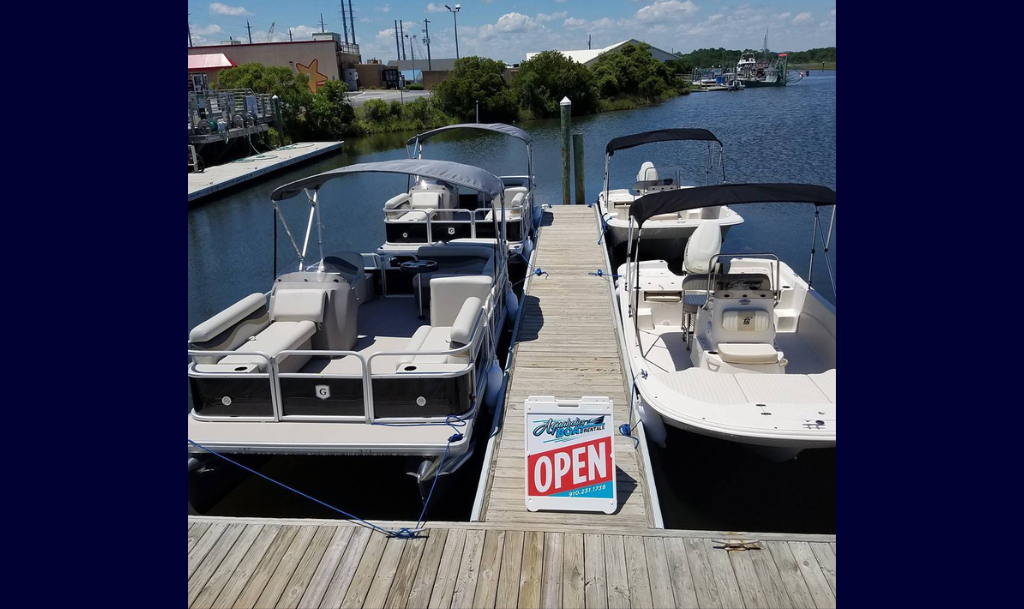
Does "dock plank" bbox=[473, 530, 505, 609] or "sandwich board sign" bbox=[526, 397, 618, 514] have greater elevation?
"sandwich board sign" bbox=[526, 397, 618, 514]

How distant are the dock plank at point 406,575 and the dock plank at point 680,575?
1.43m

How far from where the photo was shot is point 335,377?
5371mm

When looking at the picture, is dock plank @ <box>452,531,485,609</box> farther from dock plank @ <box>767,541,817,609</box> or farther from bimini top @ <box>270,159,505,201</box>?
bimini top @ <box>270,159,505,201</box>

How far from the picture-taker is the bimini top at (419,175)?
726 centimetres

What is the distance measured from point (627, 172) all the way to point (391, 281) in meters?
16.6

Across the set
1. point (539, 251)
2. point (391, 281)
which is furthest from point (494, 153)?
point (391, 281)

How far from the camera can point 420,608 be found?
388cm

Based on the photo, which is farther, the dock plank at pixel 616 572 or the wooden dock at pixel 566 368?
the wooden dock at pixel 566 368

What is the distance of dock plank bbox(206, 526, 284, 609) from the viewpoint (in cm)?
399

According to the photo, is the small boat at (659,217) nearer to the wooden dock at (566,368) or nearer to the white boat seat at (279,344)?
the wooden dock at (566,368)

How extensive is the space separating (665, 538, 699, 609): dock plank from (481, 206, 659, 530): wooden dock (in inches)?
11.8

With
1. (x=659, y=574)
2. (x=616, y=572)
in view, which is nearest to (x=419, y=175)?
(x=616, y=572)

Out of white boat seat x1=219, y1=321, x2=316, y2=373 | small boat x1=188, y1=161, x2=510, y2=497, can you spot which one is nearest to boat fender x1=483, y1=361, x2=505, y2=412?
small boat x1=188, y1=161, x2=510, y2=497

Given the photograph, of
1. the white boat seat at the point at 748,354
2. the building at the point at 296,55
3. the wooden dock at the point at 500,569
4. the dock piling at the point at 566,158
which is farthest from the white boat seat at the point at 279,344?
the building at the point at 296,55
